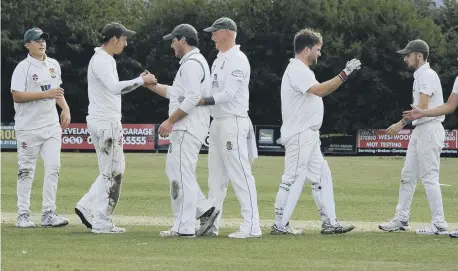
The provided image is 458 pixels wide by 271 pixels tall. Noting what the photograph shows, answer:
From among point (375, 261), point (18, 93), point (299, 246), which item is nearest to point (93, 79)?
point (18, 93)

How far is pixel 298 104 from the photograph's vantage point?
13.6 m

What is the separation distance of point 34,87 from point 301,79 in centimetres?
347

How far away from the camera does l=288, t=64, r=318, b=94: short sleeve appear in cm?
1341

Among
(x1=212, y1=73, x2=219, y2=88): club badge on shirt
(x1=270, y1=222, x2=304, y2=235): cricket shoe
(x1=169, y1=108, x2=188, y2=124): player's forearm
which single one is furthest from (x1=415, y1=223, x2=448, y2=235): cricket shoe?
(x1=169, y1=108, x2=188, y2=124): player's forearm

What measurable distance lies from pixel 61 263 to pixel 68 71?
5479 cm

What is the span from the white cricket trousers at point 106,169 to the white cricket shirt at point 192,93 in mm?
869

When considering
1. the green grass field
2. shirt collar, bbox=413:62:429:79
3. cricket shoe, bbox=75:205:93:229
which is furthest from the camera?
shirt collar, bbox=413:62:429:79

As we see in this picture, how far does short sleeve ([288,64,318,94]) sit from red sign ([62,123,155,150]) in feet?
120

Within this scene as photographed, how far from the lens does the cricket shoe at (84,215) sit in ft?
45.4

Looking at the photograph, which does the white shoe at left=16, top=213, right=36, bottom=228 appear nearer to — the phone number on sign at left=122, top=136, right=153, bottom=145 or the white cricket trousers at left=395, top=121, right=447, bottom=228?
the white cricket trousers at left=395, top=121, right=447, bottom=228

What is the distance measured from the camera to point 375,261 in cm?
1098

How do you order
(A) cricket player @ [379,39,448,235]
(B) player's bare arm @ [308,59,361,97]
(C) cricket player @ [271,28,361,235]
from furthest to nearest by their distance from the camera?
(A) cricket player @ [379,39,448,235] → (C) cricket player @ [271,28,361,235] → (B) player's bare arm @ [308,59,361,97]

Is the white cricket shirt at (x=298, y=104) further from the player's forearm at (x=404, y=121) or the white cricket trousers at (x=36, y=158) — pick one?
the white cricket trousers at (x=36, y=158)

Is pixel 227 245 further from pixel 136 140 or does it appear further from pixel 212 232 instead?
pixel 136 140
